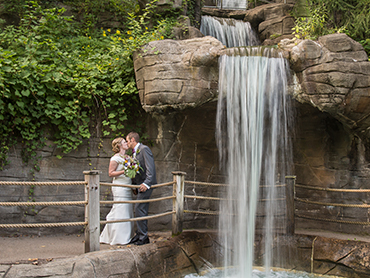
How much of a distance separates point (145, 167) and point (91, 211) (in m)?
1.33

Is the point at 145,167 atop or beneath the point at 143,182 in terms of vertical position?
atop

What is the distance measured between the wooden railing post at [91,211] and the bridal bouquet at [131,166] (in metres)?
0.77

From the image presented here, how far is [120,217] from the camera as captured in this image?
5945 millimetres

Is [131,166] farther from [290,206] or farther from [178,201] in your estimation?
[290,206]

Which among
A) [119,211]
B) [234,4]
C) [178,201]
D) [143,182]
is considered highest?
[234,4]

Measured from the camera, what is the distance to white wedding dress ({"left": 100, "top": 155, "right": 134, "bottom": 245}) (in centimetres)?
580

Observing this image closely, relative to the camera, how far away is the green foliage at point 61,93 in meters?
6.61

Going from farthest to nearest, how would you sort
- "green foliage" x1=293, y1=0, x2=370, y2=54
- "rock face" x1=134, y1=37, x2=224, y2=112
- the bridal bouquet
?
"green foliage" x1=293, y1=0, x2=370, y2=54 → "rock face" x1=134, y1=37, x2=224, y2=112 → the bridal bouquet

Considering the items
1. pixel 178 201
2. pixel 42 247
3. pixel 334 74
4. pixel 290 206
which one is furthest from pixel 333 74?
pixel 42 247

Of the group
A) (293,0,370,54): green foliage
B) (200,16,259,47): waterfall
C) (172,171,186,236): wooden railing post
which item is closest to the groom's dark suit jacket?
(172,171,186,236): wooden railing post

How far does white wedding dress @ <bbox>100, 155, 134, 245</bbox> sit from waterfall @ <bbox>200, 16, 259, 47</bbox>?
5533 millimetres

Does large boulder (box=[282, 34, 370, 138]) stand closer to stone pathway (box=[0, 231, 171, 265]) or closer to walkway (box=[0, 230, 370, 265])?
walkway (box=[0, 230, 370, 265])

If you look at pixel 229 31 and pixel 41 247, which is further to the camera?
pixel 229 31

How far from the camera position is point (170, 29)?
8.38m
